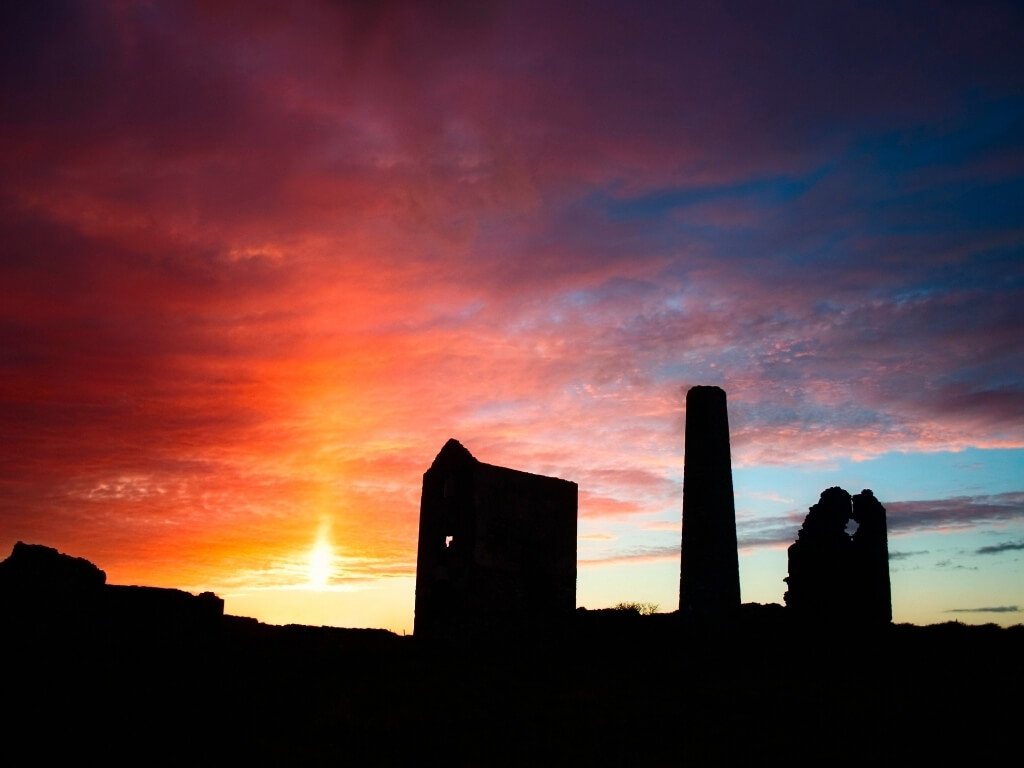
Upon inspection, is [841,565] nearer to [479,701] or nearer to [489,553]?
[489,553]

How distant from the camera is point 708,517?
24766 mm

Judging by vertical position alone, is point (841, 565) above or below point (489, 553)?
above

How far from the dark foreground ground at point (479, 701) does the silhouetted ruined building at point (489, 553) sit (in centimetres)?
76

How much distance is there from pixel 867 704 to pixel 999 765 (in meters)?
3.03

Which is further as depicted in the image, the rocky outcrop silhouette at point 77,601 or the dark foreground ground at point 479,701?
the dark foreground ground at point 479,701

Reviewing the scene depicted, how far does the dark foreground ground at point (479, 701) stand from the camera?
1091 centimetres

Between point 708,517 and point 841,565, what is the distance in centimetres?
378

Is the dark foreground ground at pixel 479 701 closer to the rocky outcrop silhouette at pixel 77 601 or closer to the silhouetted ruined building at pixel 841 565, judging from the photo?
the rocky outcrop silhouette at pixel 77 601

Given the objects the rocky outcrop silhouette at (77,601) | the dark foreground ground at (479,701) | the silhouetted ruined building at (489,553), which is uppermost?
the silhouetted ruined building at (489,553)

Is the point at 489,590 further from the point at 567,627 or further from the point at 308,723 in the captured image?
the point at 308,723

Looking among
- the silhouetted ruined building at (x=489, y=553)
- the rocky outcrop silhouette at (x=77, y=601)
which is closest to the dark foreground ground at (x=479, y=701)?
the rocky outcrop silhouette at (x=77, y=601)

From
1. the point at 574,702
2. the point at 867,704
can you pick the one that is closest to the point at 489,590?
the point at 574,702

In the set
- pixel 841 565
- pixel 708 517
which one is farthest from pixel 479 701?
pixel 841 565

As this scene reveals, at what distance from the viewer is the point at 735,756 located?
474 inches
